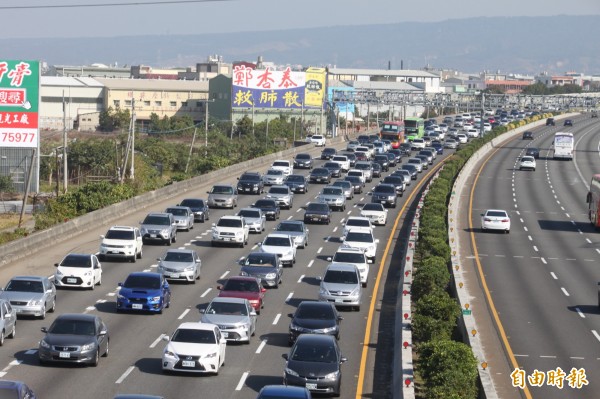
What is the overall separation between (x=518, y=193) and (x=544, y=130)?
9784 centimetres

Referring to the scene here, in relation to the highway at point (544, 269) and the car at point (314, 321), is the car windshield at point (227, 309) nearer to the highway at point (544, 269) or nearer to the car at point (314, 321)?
the car at point (314, 321)

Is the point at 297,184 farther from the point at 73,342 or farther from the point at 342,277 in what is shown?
the point at 73,342

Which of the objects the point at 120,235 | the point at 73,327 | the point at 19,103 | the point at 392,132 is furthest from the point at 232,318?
the point at 392,132

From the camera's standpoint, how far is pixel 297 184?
261ft

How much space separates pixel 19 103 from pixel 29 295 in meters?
48.6

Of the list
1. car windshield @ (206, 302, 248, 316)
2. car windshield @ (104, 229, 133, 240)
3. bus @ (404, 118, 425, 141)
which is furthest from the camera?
bus @ (404, 118, 425, 141)

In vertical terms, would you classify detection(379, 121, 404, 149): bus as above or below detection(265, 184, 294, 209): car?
above

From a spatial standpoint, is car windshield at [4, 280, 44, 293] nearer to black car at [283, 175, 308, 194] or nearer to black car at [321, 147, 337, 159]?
black car at [283, 175, 308, 194]

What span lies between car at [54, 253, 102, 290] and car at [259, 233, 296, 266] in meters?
9.40

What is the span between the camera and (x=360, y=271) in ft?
143

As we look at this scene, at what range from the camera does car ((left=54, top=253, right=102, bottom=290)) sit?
40.5 m

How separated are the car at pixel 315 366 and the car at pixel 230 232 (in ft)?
86.1

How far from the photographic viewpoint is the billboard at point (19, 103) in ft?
263

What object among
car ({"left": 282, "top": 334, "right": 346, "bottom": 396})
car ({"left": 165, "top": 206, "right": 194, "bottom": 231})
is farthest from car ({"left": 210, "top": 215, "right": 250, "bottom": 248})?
car ({"left": 282, "top": 334, "right": 346, "bottom": 396})
